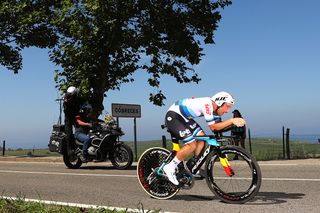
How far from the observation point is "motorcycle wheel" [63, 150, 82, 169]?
501 inches

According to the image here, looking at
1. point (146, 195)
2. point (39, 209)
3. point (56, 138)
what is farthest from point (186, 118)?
point (56, 138)

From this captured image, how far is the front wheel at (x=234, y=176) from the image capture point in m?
6.24

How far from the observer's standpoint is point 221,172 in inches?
260

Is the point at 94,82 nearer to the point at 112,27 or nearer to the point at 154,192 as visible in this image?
the point at 112,27

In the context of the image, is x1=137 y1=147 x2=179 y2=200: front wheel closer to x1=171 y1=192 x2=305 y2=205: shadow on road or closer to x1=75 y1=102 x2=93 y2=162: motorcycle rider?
x1=171 y1=192 x2=305 y2=205: shadow on road

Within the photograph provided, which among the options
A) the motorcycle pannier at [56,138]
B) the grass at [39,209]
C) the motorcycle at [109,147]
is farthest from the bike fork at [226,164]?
the motorcycle pannier at [56,138]

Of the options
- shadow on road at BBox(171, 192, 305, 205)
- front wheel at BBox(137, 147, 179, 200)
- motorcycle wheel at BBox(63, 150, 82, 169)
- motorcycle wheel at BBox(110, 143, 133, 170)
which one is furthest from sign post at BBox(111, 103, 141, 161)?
shadow on road at BBox(171, 192, 305, 205)

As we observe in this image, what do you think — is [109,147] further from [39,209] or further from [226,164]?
[39,209]

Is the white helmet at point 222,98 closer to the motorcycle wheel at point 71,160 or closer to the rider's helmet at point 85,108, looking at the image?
the rider's helmet at point 85,108

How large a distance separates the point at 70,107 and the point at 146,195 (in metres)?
5.58

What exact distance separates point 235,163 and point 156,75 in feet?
48.3

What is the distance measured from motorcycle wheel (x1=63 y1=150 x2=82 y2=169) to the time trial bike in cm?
626

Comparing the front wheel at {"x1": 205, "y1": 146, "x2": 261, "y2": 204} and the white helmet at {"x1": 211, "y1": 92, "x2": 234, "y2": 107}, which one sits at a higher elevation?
the white helmet at {"x1": 211, "y1": 92, "x2": 234, "y2": 107}

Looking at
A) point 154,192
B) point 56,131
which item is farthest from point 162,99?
point 154,192
